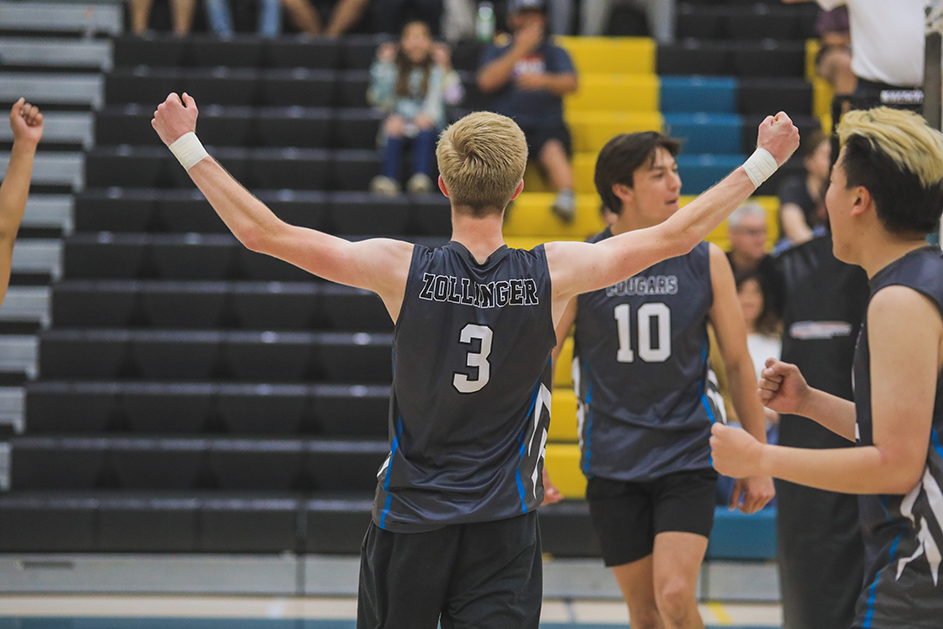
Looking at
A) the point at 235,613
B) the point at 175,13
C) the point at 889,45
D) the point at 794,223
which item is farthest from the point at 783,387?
the point at 175,13

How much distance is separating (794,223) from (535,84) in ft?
6.95

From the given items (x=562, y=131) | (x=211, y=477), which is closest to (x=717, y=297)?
(x=211, y=477)

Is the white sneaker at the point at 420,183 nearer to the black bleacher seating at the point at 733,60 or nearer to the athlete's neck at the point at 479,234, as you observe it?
the black bleacher seating at the point at 733,60

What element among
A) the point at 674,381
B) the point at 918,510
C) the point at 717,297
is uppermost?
the point at 717,297

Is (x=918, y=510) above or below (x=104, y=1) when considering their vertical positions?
→ below

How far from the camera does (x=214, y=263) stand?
6977 millimetres

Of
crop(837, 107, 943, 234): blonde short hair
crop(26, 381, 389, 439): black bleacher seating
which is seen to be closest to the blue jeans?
crop(26, 381, 389, 439): black bleacher seating

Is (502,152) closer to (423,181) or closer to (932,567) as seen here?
(932,567)

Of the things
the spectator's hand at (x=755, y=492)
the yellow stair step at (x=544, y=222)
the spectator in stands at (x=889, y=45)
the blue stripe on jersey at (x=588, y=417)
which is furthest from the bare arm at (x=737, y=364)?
the yellow stair step at (x=544, y=222)

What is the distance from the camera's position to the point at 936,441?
2.04 m

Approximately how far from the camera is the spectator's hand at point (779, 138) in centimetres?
252

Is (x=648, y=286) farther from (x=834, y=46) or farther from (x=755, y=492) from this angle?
(x=834, y=46)

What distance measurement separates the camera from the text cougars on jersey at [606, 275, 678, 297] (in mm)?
3461

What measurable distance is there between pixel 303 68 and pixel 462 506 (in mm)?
6672
